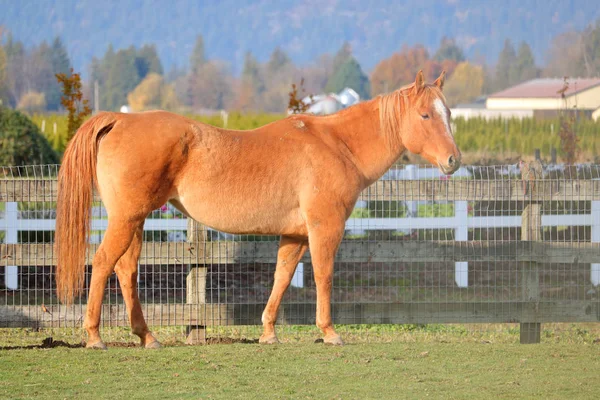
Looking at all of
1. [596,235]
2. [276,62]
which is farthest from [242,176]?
[276,62]

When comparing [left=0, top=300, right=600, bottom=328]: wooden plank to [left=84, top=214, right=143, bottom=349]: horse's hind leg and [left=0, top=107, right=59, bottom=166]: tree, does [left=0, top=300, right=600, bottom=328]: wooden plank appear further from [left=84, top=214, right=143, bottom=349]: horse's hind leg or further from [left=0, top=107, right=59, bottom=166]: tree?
[left=0, top=107, right=59, bottom=166]: tree

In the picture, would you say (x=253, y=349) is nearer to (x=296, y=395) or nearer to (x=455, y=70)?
(x=296, y=395)

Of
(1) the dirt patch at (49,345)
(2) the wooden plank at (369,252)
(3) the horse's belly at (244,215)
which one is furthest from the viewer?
(2) the wooden plank at (369,252)

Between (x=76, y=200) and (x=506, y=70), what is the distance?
12044cm

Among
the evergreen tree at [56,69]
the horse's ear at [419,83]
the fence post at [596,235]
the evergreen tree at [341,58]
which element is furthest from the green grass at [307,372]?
the evergreen tree at [341,58]

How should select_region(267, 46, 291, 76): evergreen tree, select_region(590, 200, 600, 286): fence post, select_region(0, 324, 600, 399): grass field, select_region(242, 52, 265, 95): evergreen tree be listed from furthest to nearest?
select_region(267, 46, 291, 76): evergreen tree < select_region(242, 52, 265, 95): evergreen tree < select_region(590, 200, 600, 286): fence post < select_region(0, 324, 600, 399): grass field

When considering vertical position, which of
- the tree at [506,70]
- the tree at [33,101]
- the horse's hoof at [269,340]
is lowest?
the horse's hoof at [269,340]

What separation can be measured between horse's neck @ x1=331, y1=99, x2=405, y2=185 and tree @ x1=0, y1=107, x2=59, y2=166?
42.5 feet

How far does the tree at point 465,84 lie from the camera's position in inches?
4274

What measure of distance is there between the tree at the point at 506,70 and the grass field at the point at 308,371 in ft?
351

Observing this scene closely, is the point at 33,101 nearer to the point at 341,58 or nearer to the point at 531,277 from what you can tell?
the point at 341,58

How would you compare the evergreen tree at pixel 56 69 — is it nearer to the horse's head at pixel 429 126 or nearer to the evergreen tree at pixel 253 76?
the evergreen tree at pixel 253 76

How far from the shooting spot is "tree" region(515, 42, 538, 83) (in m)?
109

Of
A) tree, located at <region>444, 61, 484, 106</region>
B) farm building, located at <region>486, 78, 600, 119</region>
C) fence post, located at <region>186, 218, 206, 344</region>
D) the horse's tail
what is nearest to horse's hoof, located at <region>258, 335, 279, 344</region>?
fence post, located at <region>186, 218, 206, 344</region>
